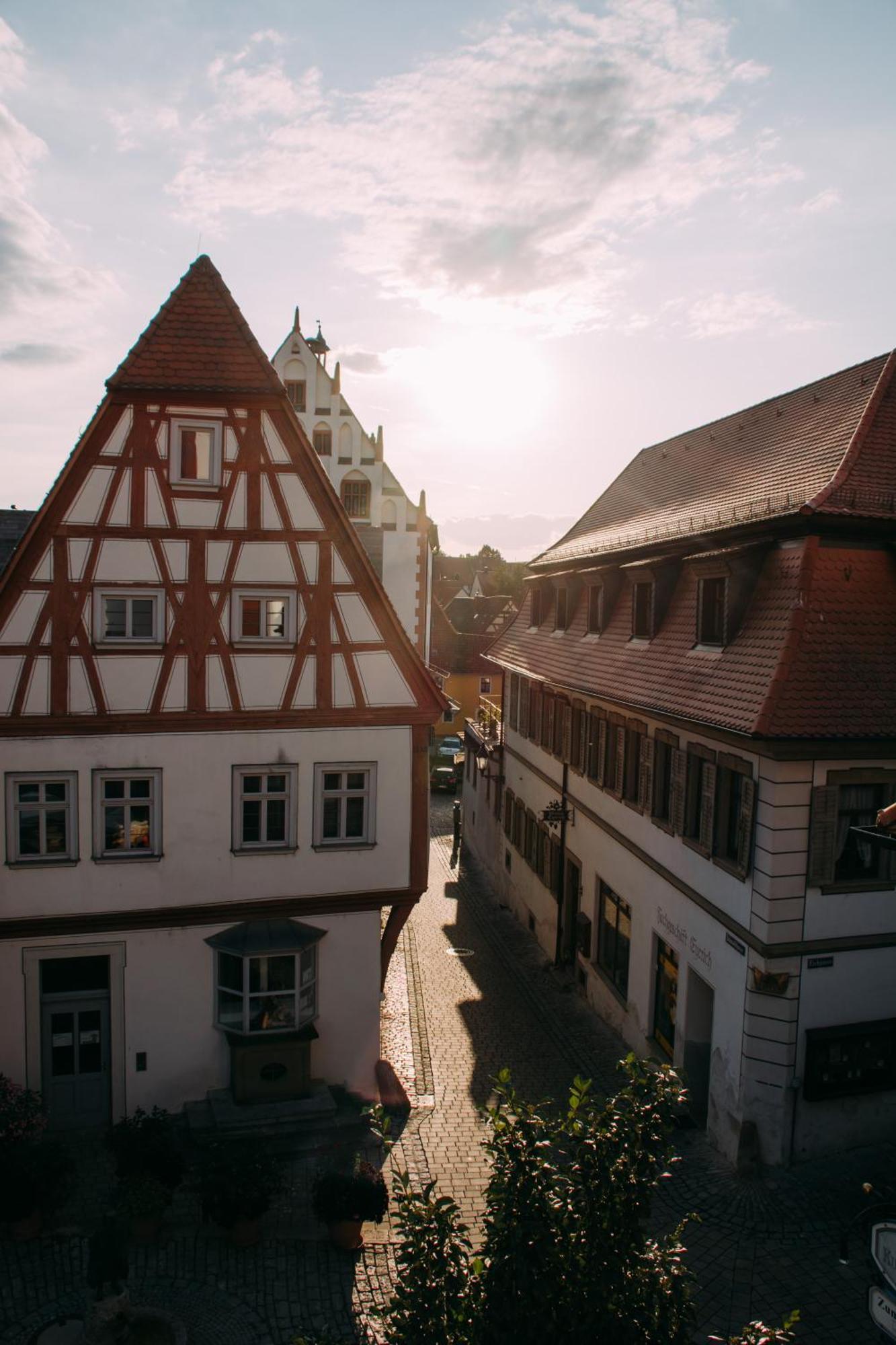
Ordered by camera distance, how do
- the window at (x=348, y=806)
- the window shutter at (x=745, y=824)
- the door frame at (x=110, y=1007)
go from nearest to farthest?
the window shutter at (x=745, y=824) < the door frame at (x=110, y=1007) < the window at (x=348, y=806)

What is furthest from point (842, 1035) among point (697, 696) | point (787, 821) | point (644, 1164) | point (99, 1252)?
point (99, 1252)

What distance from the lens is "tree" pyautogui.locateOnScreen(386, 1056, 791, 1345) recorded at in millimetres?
5703

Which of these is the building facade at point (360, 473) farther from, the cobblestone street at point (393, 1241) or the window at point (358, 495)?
the cobblestone street at point (393, 1241)

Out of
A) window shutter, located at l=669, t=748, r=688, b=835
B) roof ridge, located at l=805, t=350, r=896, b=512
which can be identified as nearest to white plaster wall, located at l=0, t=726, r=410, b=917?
window shutter, located at l=669, t=748, r=688, b=835

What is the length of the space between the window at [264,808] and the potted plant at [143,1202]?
4926mm

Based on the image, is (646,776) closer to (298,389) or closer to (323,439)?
(323,439)

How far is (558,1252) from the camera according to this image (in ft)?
19.4

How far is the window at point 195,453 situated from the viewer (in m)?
15.1

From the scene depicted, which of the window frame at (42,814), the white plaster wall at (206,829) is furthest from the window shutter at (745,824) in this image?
the window frame at (42,814)

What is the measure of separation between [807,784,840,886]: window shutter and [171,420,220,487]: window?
10167 millimetres

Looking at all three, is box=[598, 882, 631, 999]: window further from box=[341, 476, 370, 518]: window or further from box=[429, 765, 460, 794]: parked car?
box=[429, 765, 460, 794]: parked car

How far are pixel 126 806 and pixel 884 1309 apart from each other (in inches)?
463

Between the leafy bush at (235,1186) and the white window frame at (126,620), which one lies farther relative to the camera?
the white window frame at (126,620)

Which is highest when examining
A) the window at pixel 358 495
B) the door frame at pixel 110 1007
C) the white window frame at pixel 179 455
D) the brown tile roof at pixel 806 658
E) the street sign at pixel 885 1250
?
the window at pixel 358 495
